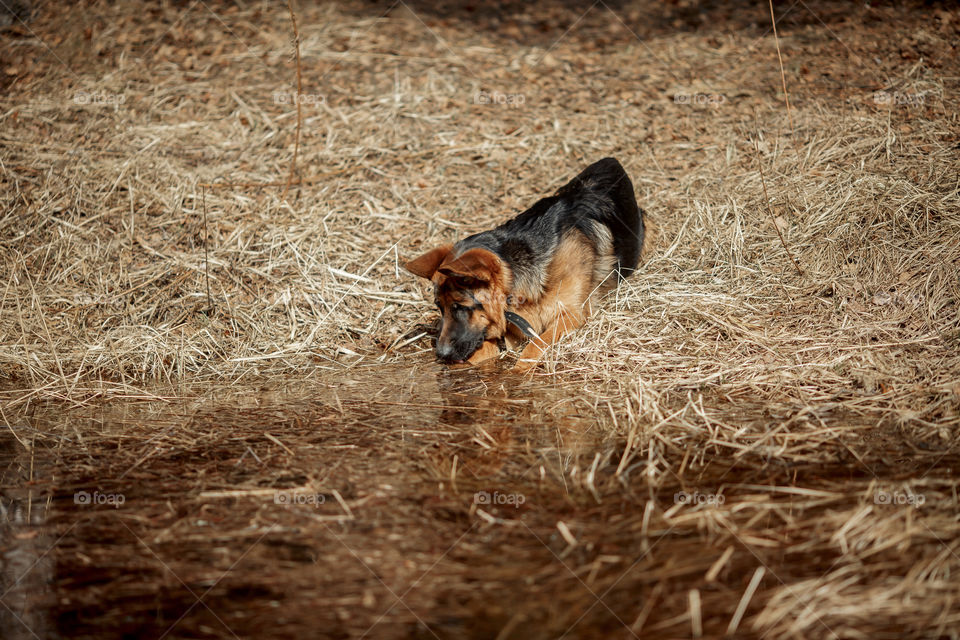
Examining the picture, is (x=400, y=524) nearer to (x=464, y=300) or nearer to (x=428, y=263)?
(x=464, y=300)

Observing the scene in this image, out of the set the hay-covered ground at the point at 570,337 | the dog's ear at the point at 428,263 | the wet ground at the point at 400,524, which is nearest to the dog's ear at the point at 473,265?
the dog's ear at the point at 428,263

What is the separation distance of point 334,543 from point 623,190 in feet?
15.0

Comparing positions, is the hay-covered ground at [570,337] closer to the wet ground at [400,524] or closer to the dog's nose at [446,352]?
the wet ground at [400,524]

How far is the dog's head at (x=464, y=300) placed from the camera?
541 centimetres

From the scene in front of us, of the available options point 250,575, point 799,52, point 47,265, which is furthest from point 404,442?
point 799,52

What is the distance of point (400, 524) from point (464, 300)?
2.49 m

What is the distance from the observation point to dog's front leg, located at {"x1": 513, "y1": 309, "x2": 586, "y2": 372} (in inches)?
217

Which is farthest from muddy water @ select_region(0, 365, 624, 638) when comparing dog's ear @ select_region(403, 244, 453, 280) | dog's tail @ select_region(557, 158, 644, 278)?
dog's tail @ select_region(557, 158, 644, 278)

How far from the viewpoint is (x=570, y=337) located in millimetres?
5680

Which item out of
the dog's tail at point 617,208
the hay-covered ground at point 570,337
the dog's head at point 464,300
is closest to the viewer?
the hay-covered ground at point 570,337

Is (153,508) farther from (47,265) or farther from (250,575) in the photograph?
(47,265)

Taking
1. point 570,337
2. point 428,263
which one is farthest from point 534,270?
point 428,263

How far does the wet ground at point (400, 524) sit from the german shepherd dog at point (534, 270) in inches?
39.4

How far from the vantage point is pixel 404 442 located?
13.8 feet
